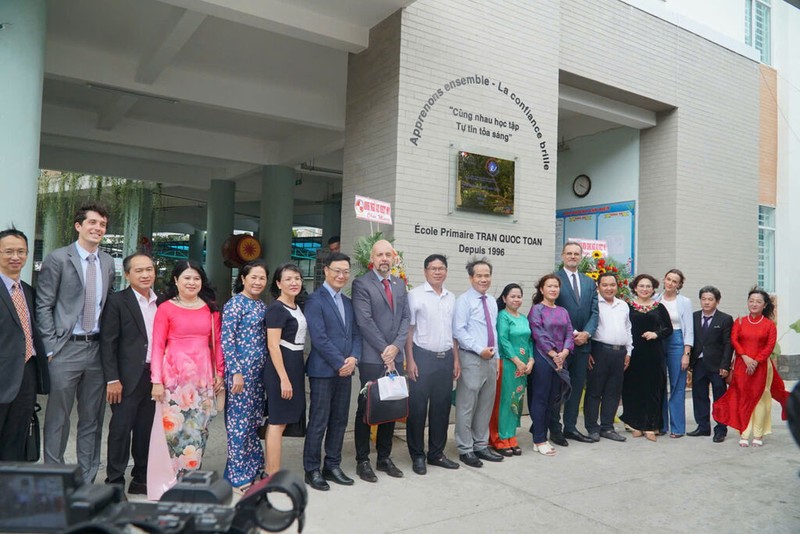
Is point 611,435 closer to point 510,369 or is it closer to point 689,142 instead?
point 510,369

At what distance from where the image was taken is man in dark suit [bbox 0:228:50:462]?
10.4 feet

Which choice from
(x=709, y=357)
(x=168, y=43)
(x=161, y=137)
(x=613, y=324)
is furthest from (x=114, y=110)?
(x=709, y=357)

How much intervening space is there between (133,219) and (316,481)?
39.1ft

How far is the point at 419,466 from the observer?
14.5 ft

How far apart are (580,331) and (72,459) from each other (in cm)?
421

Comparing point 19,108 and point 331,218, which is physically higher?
point 331,218

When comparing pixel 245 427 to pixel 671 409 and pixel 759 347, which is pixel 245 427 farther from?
pixel 759 347

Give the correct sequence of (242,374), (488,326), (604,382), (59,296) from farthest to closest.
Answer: (604,382) → (488,326) → (242,374) → (59,296)

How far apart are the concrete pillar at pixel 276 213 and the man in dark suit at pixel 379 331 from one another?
7.68 metres

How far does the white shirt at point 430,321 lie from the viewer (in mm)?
4504

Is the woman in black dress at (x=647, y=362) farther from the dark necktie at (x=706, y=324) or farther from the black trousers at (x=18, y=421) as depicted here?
the black trousers at (x=18, y=421)

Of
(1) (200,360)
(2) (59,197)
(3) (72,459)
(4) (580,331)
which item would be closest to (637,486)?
(4) (580,331)

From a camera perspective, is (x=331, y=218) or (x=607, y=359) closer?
(x=607, y=359)

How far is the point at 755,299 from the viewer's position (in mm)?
5598
